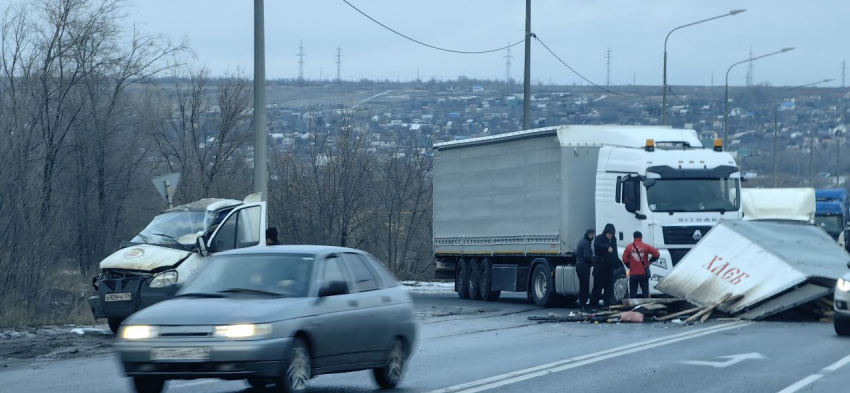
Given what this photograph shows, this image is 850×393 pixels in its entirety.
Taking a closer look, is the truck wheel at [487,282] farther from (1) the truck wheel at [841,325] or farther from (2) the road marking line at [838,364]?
(2) the road marking line at [838,364]

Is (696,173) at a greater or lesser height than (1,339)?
greater

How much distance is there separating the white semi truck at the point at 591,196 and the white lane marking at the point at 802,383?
37.9ft

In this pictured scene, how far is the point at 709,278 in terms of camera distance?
2244 cm

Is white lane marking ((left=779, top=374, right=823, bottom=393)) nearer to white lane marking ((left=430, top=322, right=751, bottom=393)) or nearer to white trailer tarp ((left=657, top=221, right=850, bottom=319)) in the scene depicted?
white lane marking ((left=430, top=322, right=751, bottom=393))

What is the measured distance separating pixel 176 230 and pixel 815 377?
10379 millimetres

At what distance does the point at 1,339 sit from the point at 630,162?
13354 millimetres

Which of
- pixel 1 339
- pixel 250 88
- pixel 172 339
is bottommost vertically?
pixel 1 339

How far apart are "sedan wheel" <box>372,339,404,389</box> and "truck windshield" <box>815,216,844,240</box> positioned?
41.2 m

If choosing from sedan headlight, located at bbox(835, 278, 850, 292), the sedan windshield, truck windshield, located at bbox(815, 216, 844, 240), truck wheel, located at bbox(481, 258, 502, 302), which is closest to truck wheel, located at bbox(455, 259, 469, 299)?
truck wheel, located at bbox(481, 258, 502, 302)

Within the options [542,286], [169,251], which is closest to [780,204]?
[542,286]

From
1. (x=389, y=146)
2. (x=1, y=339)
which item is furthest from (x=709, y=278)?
(x=389, y=146)

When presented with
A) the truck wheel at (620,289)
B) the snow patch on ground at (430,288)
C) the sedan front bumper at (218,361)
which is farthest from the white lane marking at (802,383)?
the snow patch on ground at (430,288)

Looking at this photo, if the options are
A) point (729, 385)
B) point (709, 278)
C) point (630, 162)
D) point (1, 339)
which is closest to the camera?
point (729, 385)

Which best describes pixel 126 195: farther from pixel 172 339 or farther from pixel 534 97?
pixel 534 97
